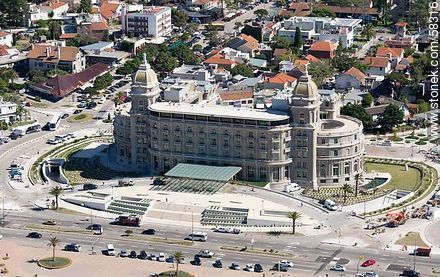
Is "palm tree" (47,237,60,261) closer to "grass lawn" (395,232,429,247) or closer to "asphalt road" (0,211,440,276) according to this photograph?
"asphalt road" (0,211,440,276)

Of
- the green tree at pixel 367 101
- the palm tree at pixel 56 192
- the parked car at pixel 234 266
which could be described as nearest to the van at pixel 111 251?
the parked car at pixel 234 266

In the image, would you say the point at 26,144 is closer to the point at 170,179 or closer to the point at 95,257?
the point at 170,179

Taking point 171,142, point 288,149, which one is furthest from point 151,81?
point 288,149

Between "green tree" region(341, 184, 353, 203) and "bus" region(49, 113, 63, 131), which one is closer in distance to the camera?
"green tree" region(341, 184, 353, 203)

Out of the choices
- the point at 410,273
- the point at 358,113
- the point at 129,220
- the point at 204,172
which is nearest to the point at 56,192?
the point at 129,220

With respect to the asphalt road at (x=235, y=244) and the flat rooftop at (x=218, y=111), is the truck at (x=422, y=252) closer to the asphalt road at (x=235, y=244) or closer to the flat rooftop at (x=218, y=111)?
the asphalt road at (x=235, y=244)

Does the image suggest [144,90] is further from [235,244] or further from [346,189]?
[235,244]

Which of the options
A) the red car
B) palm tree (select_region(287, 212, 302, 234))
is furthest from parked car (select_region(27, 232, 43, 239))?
the red car
